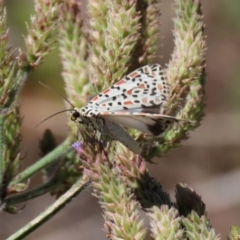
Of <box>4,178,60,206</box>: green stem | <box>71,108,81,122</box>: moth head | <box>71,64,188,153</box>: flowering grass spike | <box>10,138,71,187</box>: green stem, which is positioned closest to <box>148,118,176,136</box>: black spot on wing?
<box>71,64,188,153</box>: flowering grass spike

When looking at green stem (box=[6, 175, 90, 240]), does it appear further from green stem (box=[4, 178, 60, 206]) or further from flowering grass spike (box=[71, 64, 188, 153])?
flowering grass spike (box=[71, 64, 188, 153])

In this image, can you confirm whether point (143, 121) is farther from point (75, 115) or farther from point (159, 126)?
point (75, 115)

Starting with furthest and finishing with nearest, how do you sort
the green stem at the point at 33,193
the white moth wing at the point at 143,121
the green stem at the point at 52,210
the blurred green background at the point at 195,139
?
the blurred green background at the point at 195,139, the green stem at the point at 33,193, the green stem at the point at 52,210, the white moth wing at the point at 143,121

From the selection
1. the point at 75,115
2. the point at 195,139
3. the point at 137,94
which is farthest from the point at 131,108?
the point at 195,139

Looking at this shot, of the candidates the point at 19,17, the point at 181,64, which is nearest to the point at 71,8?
the point at 181,64

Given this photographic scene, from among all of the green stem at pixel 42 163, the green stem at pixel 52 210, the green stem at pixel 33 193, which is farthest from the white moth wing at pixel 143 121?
the green stem at pixel 33 193

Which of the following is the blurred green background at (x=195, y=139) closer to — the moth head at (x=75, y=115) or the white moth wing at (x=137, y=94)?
the white moth wing at (x=137, y=94)

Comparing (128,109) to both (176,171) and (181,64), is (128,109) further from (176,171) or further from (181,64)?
(176,171)
